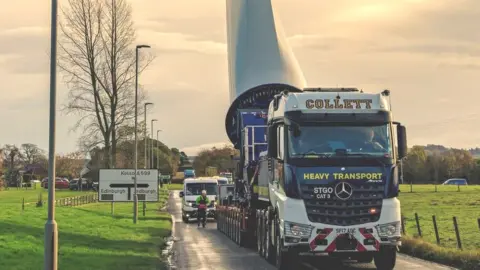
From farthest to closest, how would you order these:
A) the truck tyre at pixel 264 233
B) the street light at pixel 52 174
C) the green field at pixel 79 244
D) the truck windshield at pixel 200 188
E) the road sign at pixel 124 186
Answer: the truck windshield at pixel 200 188, the road sign at pixel 124 186, the truck tyre at pixel 264 233, the green field at pixel 79 244, the street light at pixel 52 174

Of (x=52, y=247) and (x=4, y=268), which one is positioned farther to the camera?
(x=4, y=268)

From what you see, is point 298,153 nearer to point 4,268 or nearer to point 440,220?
point 4,268

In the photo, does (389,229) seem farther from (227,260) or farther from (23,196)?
(23,196)

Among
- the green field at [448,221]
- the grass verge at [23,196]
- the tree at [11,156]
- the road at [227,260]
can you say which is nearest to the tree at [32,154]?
the tree at [11,156]

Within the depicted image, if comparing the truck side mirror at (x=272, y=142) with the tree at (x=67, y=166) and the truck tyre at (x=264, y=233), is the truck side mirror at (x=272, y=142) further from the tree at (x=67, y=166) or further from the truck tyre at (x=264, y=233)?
the tree at (x=67, y=166)

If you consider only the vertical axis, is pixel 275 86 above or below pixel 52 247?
above

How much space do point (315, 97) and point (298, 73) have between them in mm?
10030

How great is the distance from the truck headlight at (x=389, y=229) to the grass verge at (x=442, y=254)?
2.20 m

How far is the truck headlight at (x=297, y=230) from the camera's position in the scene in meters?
15.3

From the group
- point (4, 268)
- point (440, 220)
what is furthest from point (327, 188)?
point (440, 220)

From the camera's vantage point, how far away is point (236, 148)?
2508 centimetres

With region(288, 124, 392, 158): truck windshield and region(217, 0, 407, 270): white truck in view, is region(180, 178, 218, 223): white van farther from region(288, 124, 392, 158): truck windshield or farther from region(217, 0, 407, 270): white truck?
region(288, 124, 392, 158): truck windshield

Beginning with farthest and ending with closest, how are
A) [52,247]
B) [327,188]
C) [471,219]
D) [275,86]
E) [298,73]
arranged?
1. [471,219]
2. [298,73]
3. [275,86]
4. [327,188]
5. [52,247]

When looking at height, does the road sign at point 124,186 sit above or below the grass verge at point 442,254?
above
